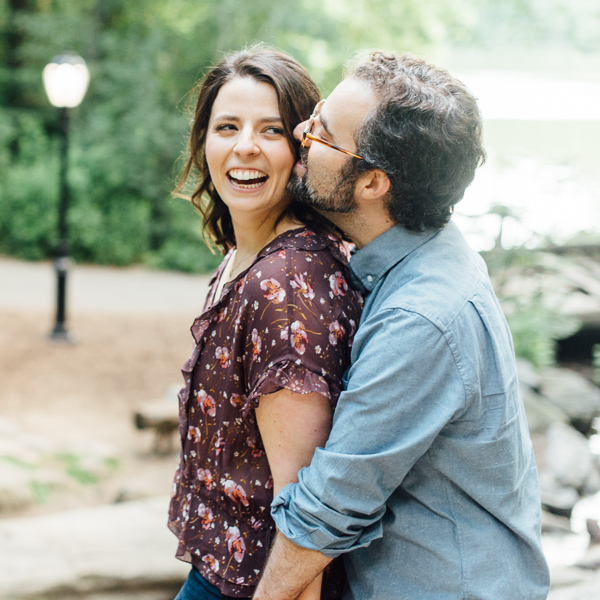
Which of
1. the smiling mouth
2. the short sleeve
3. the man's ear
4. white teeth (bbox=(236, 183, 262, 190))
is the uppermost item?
the man's ear

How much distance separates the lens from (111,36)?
517 inches

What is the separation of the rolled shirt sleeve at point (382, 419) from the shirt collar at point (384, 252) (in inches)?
6.6

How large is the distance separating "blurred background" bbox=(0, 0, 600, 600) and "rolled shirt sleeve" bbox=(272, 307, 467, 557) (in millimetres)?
685

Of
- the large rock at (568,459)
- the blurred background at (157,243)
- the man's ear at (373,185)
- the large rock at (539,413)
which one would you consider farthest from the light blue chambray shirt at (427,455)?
the large rock at (539,413)

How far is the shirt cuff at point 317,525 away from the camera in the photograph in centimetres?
126

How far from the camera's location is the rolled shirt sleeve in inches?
47.8

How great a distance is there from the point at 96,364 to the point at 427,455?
23.7 feet

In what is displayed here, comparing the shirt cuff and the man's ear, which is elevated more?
the man's ear

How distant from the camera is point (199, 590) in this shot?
1551 mm

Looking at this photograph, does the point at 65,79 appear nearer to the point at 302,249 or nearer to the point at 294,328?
the point at 302,249

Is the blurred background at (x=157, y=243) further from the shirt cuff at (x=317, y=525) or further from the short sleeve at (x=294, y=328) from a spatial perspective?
the shirt cuff at (x=317, y=525)

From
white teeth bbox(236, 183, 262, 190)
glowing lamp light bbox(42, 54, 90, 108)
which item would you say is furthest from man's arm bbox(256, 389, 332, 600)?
glowing lamp light bbox(42, 54, 90, 108)

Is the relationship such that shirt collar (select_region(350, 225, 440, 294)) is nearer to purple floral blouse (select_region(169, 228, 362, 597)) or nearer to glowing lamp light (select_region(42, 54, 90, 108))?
purple floral blouse (select_region(169, 228, 362, 597))

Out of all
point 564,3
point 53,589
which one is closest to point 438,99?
point 53,589
